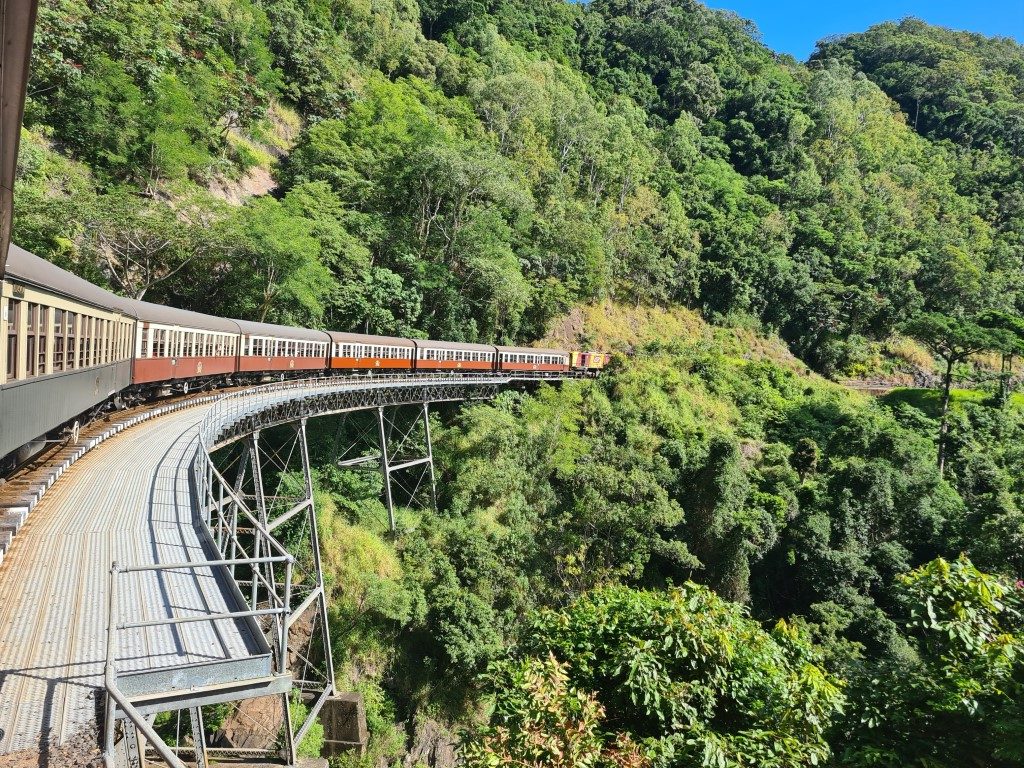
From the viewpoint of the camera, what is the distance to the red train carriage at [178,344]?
589 inches

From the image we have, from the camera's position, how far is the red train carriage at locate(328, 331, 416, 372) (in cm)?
2389

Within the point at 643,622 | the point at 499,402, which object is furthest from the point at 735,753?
the point at 499,402

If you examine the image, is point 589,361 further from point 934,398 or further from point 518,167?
point 934,398

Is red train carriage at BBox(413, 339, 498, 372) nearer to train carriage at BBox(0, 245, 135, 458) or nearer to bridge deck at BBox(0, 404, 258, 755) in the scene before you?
train carriage at BBox(0, 245, 135, 458)

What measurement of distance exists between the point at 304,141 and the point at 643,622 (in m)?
36.7

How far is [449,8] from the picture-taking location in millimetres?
71625

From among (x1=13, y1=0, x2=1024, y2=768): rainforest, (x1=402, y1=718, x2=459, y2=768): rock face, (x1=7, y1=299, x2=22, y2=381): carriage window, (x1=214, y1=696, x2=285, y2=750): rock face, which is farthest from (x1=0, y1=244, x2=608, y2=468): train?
(x1=402, y1=718, x2=459, y2=768): rock face

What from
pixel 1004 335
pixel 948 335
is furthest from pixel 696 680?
pixel 1004 335

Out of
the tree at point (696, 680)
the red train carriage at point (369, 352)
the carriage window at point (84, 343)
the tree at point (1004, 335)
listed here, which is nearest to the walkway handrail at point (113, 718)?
the tree at point (696, 680)

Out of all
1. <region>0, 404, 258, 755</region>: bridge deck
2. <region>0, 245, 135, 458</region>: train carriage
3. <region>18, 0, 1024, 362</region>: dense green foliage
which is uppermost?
<region>18, 0, 1024, 362</region>: dense green foliage

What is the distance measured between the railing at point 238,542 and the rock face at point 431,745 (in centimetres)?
563

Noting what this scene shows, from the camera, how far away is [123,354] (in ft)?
44.6

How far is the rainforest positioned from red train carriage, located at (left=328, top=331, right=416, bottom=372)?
3.06 metres

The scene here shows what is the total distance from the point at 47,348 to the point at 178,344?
8.79 metres
